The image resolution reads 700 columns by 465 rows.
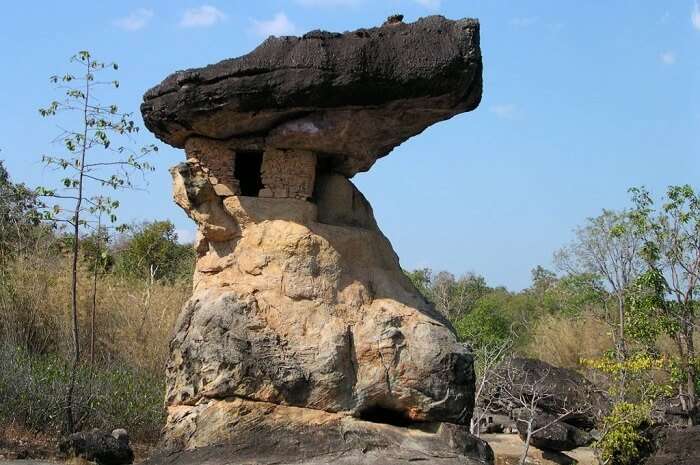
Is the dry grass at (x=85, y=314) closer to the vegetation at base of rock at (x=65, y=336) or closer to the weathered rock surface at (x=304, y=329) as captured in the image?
the vegetation at base of rock at (x=65, y=336)

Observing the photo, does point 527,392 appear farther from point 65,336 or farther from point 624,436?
point 65,336

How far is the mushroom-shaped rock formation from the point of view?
623 centimetres

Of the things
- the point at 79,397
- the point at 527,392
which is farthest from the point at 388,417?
the point at 527,392

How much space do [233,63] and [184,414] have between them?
Answer: 247cm

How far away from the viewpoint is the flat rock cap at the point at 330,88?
627 centimetres

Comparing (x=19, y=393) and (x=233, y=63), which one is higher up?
(x=233, y=63)

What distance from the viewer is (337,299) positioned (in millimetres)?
6613

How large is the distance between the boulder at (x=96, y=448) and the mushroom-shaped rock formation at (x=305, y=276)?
292 centimetres

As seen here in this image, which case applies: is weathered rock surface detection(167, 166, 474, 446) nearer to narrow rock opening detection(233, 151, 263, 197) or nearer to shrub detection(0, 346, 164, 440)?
narrow rock opening detection(233, 151, 263, 197)

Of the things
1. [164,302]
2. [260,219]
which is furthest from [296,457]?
[164,302]

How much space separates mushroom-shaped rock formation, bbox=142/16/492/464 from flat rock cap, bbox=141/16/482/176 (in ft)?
0.03

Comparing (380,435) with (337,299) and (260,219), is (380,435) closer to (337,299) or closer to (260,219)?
Answer: (337,299)

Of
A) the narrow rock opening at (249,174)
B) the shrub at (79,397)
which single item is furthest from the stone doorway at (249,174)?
the shrub at (79,397)

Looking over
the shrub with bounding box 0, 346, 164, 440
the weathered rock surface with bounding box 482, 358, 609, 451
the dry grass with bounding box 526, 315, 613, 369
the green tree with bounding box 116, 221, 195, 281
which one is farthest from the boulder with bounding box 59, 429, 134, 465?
the dry grass with bounding box 526, 315, 613, 369
